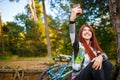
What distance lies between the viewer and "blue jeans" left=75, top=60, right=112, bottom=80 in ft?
10.6

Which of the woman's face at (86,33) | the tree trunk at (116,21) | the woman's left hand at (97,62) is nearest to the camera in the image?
the woman's left hand at (97,62)

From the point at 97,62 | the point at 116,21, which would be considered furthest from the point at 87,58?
the point at 116,21

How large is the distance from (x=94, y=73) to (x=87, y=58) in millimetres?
327

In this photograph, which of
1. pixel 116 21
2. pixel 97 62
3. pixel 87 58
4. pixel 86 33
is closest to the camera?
pixel 97 62

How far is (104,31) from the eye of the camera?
43.0 feet

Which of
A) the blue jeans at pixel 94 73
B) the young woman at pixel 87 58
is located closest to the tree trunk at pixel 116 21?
the young woman at pixel 87 58

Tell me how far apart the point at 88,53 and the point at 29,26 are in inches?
926

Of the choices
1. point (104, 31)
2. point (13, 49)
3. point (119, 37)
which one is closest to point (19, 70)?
point (119, 37)

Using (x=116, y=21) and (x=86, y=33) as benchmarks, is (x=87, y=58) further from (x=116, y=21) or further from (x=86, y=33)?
(x=116, y=21)

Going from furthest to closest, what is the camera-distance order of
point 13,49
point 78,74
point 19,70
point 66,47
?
point 13,49 < point 66,47 < point 19,70 < point 78,74

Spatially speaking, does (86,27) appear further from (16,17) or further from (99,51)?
(16,17)

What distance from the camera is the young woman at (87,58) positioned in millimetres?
3258

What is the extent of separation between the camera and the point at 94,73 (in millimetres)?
3244

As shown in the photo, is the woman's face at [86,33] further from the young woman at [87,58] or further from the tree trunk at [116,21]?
the tree trunk at [116,21]
